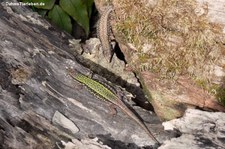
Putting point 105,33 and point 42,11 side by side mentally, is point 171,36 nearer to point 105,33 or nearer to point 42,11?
point 105,33

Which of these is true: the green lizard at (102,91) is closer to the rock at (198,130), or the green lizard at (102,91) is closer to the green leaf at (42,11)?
the rock at (198,130)

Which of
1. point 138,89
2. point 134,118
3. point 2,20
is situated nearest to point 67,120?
point 134,118

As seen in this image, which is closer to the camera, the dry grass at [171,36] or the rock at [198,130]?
the rock at [198,130]

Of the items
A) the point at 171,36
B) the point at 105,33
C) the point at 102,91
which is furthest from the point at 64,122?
the point at 171,36

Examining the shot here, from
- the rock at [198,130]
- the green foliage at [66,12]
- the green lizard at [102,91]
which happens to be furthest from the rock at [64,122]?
the green foliage at [66,12]

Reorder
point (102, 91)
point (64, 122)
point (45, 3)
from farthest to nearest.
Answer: point (45, 3) → point (102, 91) → point (64, 122)

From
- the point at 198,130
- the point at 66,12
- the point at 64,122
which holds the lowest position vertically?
the point at 64,122
